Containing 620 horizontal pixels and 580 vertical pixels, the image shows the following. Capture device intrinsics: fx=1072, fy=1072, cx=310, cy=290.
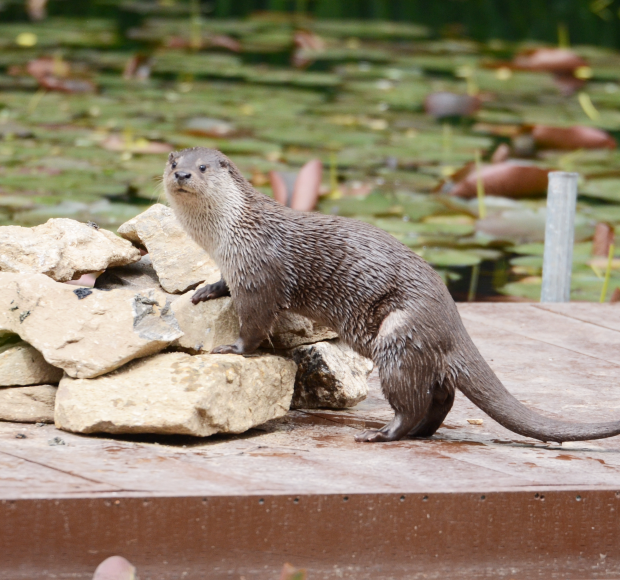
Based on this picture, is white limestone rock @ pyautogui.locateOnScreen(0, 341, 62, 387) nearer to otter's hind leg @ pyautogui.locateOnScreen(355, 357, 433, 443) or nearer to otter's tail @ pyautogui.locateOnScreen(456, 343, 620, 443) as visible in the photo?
otter's hind leg @ pyautogui.locateOnScreen(355, 357, 433, 443)

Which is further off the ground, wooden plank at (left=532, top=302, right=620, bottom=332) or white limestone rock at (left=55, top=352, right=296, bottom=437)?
wooden plank at (left=532, top=302, right=620, bottom=332)

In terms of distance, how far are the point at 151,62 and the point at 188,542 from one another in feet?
33.4

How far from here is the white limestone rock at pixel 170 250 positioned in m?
4.21

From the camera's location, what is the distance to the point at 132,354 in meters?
3.56

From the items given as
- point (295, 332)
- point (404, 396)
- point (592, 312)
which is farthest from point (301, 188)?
point (404, 396)

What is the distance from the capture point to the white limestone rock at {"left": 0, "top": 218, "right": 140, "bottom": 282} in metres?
3.99

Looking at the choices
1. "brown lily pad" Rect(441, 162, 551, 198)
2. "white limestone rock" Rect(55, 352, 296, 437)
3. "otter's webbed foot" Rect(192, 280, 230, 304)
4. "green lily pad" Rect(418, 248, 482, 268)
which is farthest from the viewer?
"brown lily pad" Rect(441, 162, 551, 198)

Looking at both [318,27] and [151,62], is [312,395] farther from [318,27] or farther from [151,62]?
[318,27]


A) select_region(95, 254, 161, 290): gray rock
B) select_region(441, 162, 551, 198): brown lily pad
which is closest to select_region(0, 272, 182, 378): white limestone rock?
select_region(95, 254, 161, 290): gray rock

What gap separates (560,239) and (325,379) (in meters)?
2.49

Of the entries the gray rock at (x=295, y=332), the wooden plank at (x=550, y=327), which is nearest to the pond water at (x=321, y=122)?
the gray rock at (x=295, y=332)

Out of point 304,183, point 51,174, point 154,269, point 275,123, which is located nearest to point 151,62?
point 275,123

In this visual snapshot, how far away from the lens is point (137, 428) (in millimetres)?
3418

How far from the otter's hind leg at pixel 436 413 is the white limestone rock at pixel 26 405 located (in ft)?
4.19
